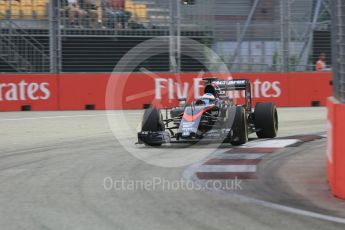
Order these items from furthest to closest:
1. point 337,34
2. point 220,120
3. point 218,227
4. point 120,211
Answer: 1. point 220,120
2. point 337,34
3. point 120,211
4. point 218,227

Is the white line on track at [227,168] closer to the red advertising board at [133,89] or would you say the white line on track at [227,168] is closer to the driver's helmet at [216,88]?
the driver's helmet at [216,88]

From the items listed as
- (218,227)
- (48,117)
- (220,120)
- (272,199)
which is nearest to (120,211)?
(218,227)

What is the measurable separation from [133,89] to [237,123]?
966 cm

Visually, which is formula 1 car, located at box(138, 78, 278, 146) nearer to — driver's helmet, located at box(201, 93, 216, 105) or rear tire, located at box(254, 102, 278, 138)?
driver's helmet, located at box(201, 93, 216, 105)

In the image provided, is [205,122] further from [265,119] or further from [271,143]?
[265,119]

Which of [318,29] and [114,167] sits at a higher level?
[318,29]

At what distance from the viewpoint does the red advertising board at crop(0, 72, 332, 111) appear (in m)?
18.9

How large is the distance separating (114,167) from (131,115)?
8.48 meters

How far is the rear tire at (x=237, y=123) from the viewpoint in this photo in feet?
34.1

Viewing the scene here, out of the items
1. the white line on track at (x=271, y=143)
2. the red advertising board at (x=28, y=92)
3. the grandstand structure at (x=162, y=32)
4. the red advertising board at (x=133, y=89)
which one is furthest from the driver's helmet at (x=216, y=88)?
the red advertising board at (x=28, y=92)

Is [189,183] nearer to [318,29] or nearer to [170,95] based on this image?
[170,95]

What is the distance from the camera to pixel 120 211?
6.03 m

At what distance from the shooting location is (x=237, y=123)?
1039cm

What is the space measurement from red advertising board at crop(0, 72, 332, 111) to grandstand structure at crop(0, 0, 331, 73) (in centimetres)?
43
